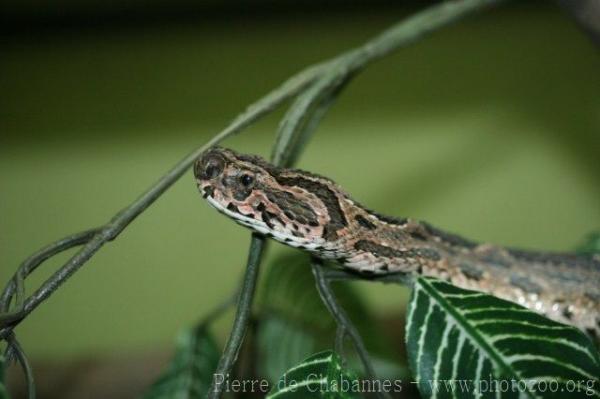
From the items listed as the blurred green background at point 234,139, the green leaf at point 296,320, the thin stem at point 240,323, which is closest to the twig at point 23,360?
the thin stem at point 240,323

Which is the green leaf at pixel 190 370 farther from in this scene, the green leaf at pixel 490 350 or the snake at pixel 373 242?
the green leaf at pixel 490 350

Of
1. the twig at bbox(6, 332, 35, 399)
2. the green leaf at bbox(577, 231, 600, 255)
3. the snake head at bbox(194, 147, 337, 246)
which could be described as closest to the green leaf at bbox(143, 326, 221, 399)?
the snake head at bbox(194, 147, 337, 246)

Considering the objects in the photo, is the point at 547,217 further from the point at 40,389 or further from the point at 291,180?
the point at 40,389

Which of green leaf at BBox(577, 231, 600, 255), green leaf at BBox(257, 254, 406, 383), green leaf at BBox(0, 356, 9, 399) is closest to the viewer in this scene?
green leaf at BBox(0, 356, 9, 399)

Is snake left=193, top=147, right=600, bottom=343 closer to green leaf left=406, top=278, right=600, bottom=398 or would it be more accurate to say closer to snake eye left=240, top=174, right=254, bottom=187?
A: snake eye left=240, top=174, right=254, bottom=187

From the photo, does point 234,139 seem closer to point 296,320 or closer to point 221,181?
point 296,320

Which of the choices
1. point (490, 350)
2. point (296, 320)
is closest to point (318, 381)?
point (490, 350)
